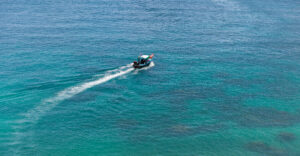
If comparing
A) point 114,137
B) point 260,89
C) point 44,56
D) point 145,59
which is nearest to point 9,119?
point 114,137

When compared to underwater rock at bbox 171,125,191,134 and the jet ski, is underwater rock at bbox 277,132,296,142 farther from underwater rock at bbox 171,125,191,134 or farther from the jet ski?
the jet ski

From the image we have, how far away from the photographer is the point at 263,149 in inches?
3477

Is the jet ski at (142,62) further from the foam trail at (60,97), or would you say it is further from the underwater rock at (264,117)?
the underwater rock at (264,117)

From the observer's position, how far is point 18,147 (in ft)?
281

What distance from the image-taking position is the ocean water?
3541 inches

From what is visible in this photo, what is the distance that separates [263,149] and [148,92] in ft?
154

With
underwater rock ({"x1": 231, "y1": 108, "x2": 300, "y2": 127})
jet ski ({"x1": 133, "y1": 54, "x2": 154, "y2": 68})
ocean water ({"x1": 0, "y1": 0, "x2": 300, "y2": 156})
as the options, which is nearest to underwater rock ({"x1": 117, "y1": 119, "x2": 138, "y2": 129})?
ocean water ({"x1": 0, "y1": 0, "x2": 300, "y2": 156})

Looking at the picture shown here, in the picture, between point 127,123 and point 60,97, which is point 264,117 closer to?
point 127,123

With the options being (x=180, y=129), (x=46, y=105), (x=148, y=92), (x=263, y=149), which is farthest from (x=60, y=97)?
(x=263, y=149)

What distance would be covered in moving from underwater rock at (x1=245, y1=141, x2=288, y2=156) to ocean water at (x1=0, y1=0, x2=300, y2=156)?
0.97 ft

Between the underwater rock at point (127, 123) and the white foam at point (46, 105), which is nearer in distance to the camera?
the white foam at point (46, 105)

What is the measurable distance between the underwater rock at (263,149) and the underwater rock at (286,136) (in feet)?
20.1

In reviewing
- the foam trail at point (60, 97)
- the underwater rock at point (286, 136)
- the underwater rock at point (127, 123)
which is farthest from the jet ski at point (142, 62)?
the underwater rock at point (286, 136)

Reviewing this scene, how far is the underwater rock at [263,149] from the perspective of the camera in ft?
285
